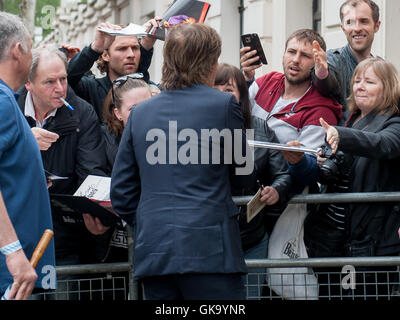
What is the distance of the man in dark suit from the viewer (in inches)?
146

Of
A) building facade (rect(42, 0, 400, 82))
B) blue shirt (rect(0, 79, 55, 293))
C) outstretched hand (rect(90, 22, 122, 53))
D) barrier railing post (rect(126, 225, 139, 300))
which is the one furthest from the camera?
building facade (rect(42, 0, 400, 82))

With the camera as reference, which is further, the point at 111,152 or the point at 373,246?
the point at 111,152

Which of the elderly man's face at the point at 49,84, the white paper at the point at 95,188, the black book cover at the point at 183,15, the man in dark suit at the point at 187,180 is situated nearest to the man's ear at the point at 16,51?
the man in dark suit at the point at 187,180

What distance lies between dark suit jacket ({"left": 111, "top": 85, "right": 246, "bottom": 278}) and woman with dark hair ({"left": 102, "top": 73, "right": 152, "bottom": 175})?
121 cm

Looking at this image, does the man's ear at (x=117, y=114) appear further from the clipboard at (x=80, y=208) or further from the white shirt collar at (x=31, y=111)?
the clipboard at (x=80, y=208)

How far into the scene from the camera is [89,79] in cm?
597

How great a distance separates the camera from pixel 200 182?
3758mm

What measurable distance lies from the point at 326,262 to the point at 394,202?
1.68 ft

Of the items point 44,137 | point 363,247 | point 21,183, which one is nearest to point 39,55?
point 44,137

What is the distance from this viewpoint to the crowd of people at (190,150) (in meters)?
3.73

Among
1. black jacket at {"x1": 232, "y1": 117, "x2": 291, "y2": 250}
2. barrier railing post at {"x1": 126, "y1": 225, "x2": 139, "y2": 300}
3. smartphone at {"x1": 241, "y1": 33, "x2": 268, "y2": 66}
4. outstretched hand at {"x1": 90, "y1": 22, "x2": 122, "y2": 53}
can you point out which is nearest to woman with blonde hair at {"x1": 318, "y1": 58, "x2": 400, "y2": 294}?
black jacket at {"x1": 232, "y1": 117, "x2": 291, "y2": 250}

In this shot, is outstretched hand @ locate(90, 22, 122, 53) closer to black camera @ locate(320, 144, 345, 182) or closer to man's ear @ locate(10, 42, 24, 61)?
black camera @ locate(320, 144, 345, 182)
